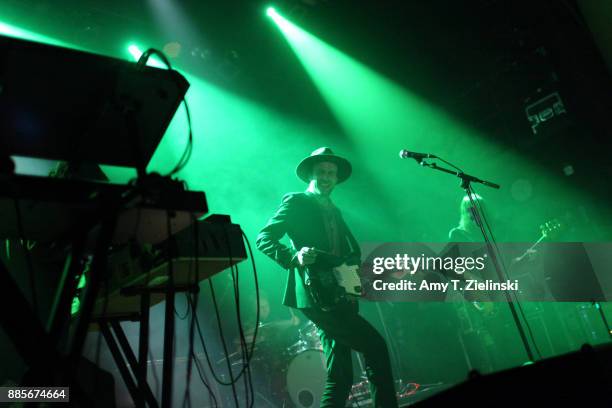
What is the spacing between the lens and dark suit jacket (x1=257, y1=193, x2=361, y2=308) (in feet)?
10.3

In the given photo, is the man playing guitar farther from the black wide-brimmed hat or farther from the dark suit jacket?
the black wide-brimmed hat

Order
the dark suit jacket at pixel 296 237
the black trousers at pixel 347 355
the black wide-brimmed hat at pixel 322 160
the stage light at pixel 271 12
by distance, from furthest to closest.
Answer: the stage light at pixel 271 12 → the black wide-brimmed hat at pixel 322 160 → the dark suit jacket at pixel 296 237 → the black trousers at pixel 347 355

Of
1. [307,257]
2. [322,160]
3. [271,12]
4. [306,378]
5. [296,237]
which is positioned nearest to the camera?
[307,257]

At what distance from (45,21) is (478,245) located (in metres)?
6.35

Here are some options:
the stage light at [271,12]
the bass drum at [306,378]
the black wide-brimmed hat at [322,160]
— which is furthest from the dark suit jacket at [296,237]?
the stage light at [271,12]

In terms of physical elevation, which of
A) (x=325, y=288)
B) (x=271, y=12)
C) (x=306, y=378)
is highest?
(x=271, y=12)

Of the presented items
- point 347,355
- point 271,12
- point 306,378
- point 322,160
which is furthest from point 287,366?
point 271,12

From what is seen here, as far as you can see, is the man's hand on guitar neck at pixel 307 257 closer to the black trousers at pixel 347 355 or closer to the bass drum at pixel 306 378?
the black trousers at pixel 347 355

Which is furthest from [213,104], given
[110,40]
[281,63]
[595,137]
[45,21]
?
[595,137]

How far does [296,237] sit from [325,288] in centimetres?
49

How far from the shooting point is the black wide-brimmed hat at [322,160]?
391cm

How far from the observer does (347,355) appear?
9.91 ft

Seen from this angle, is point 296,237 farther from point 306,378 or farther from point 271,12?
point 271,12

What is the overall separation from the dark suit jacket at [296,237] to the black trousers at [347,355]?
190mm
